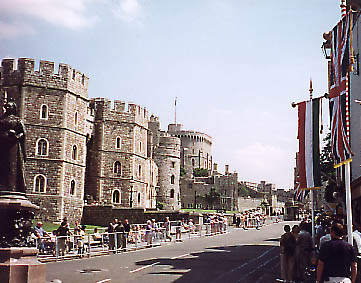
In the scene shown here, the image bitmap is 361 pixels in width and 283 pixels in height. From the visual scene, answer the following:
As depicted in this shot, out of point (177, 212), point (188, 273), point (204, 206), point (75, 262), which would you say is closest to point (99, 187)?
point (177, 212)

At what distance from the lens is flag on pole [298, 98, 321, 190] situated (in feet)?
45.3

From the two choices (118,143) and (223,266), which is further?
(118,143)

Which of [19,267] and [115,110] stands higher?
[115,110]

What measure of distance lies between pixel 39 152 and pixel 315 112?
30121 millimetres

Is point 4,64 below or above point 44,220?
above

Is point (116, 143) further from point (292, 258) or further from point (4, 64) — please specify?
point (292, 258)

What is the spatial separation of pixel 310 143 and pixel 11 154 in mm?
8910

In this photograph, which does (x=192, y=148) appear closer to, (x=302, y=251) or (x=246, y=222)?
(x=246, y=222)

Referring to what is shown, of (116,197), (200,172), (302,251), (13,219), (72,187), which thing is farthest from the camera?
(200,172)

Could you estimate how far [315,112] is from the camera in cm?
1412

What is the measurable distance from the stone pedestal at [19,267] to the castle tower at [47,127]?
3136 centimetres

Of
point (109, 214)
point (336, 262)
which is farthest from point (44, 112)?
point (336, 262)

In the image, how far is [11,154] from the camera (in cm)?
889

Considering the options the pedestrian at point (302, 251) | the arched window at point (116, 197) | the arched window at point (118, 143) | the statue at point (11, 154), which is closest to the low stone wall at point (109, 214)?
the arched window at point (116, 197)
